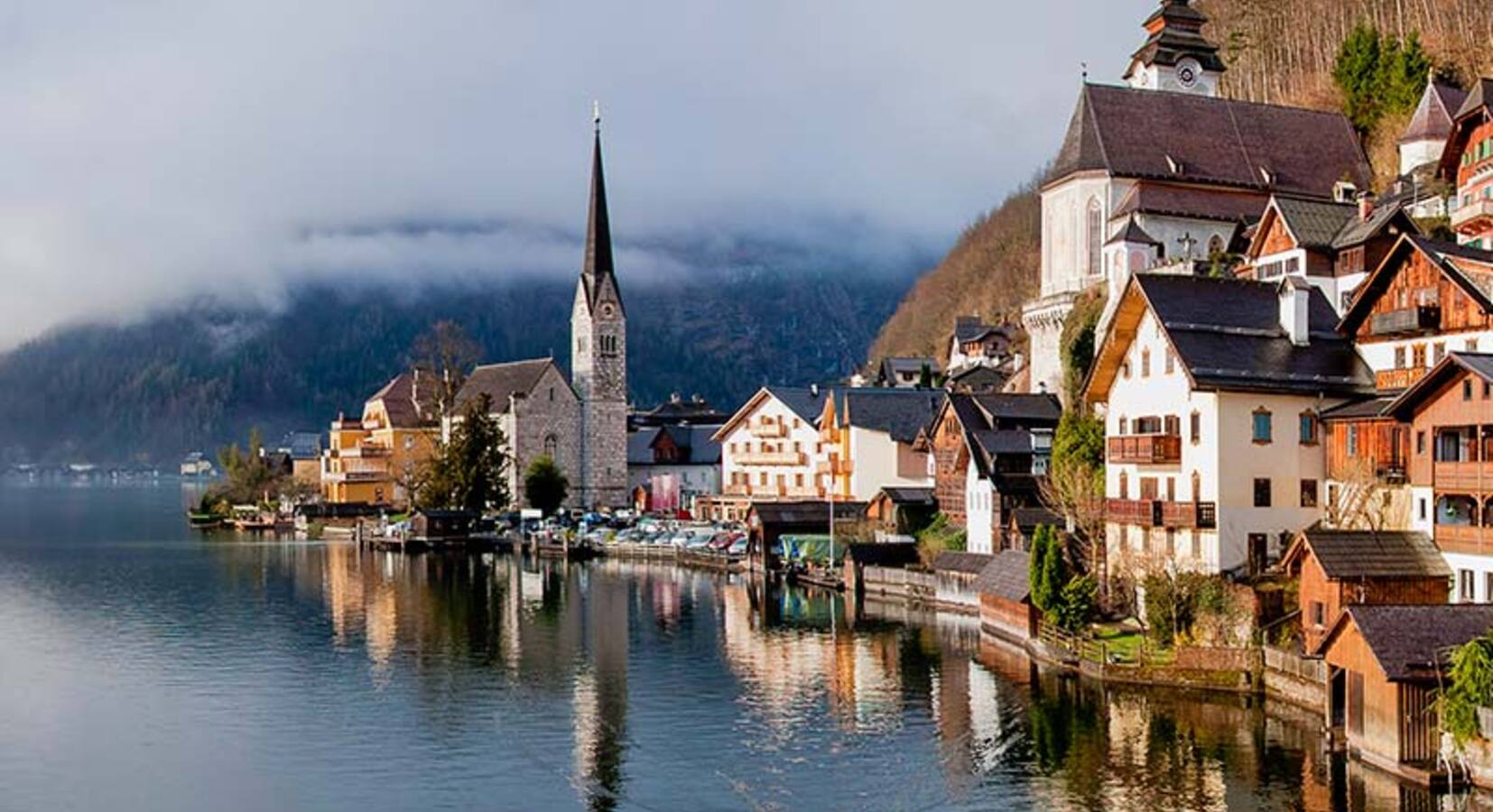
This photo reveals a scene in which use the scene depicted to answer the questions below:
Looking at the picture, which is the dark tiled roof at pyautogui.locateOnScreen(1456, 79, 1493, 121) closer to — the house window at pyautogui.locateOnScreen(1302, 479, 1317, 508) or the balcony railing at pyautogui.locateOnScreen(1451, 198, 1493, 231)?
the balcony railing at pyautogui.locateOnScreen(1451, 198, 1493, 231)

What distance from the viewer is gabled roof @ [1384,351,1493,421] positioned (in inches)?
1374

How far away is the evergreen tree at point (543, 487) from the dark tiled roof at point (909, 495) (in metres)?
42.3

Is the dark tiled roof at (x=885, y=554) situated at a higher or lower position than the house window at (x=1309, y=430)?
lower

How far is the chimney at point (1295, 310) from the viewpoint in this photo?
44406mm

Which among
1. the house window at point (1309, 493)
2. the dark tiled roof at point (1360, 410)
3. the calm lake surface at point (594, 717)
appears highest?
the dark tiled roof at point (1360, 410)

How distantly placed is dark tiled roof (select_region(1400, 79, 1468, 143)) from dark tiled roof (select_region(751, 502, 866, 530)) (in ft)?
102

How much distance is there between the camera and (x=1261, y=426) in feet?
142

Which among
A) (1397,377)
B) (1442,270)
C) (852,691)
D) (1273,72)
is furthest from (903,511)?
(1273,72)

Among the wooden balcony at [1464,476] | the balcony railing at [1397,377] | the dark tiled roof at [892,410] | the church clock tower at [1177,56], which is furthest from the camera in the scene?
the church clock tower at [1177,56]

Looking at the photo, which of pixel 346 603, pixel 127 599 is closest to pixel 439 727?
pixel 346 603

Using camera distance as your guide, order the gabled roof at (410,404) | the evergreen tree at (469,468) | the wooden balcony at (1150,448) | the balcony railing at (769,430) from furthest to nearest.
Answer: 1. the gabled roof at (410,404)
2. the evergreen tree at (469,468)
3. the balcony railing at (769,430)
4. the wooden balcony at (1150,448)

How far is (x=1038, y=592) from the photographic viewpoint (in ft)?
151

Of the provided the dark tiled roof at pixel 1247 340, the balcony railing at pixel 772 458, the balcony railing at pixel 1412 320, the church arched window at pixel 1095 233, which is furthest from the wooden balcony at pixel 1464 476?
the balcony railing at pixel 772 458

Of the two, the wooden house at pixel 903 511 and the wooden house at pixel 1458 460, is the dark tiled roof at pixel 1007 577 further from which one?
the wooden house at pixel 903 511
